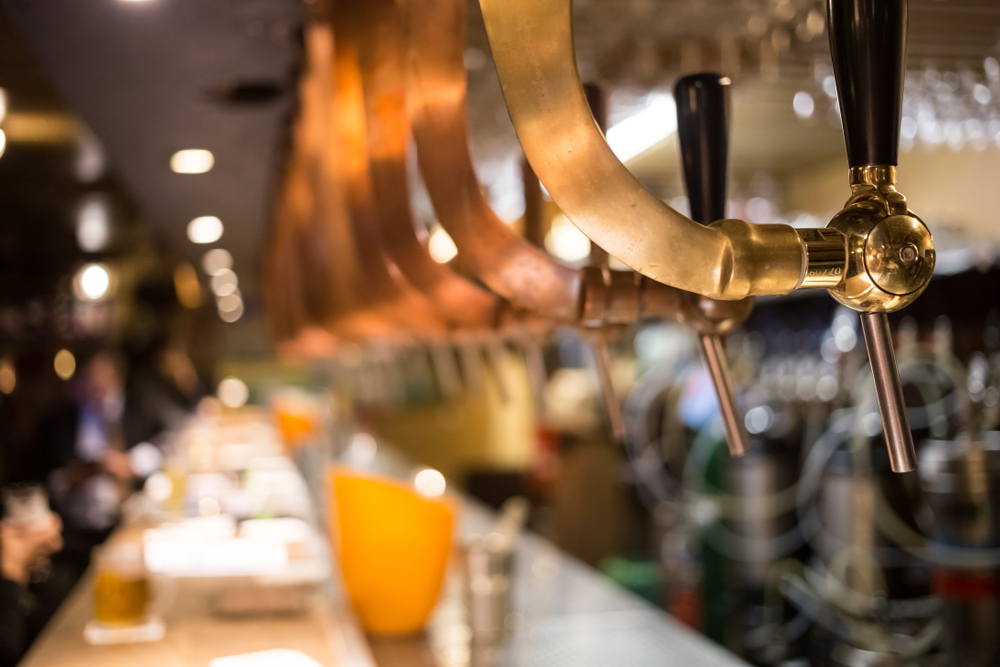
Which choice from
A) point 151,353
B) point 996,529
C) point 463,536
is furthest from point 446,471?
point 996,529

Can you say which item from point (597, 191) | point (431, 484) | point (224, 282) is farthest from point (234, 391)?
point (597, 191)

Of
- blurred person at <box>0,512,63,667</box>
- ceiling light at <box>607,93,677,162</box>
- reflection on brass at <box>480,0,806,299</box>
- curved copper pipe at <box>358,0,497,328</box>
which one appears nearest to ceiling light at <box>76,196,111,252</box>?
blurred person at <box>0,512,63,667</box>

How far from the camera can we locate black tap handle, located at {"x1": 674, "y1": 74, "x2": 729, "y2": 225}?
2.32 ft

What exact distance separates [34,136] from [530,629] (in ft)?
8.24

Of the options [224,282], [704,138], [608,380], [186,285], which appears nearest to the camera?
[704,138]

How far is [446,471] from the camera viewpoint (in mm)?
10883

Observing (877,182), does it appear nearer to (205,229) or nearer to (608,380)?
(608,380)

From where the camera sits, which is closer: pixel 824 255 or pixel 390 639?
pixel 824 255

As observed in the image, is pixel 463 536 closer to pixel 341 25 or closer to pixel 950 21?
pixel 341 25

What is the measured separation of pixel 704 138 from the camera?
718 millimetres

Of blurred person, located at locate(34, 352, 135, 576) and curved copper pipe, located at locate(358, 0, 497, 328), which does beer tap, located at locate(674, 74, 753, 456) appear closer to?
curved copper pipe, located at locate(358, 0, 497, 328)

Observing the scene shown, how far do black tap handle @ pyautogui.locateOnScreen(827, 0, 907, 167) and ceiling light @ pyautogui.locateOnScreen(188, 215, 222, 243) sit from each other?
13.3 ft

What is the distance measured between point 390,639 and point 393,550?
7.9 inches

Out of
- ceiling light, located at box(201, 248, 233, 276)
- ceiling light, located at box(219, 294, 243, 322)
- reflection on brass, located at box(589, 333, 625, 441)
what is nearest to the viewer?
reflection on brass, located at box(589, 333, 625, 441)
